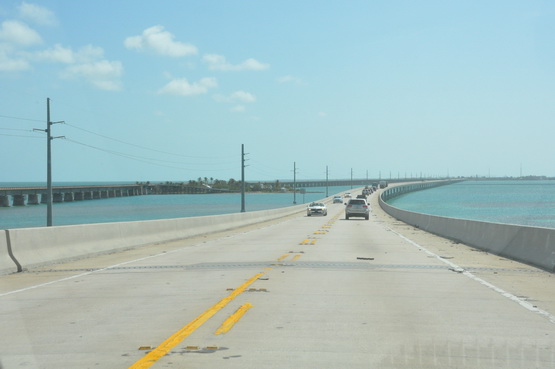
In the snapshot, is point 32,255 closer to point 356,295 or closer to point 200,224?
point 356,295

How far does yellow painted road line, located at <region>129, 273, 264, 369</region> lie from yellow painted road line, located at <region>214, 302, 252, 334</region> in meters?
0.31

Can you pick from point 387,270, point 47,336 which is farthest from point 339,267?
point 47,336

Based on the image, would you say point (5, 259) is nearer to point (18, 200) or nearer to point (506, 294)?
point (506, 294)

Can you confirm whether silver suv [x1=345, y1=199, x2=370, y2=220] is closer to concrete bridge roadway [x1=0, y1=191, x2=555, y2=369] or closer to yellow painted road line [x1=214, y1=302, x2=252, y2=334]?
concrete bridge roadway [x1=0, y1=191, x2=555, y2=369]

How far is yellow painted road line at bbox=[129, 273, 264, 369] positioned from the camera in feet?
22.7

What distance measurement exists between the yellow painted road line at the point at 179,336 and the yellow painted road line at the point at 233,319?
313mm

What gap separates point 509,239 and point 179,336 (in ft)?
47.3

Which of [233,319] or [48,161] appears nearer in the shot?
[233,319]

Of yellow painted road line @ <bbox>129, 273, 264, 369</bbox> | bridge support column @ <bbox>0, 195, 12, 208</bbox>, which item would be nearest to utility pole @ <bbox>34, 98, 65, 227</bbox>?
yellow painted road line @ <bbox>129, 273, 264, 369</bbox>

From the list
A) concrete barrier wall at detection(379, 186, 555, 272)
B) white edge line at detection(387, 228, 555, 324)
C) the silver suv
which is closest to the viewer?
white edge line at detection(387, 228, 555, 324)

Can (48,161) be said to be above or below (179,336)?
above

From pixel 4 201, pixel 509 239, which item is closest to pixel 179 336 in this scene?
pixel 509 239

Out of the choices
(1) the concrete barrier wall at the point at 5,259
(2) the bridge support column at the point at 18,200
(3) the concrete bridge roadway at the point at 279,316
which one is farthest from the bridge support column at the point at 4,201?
(1) the concrete barrier wall at the point at 5,259

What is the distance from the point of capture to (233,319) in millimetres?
9188
